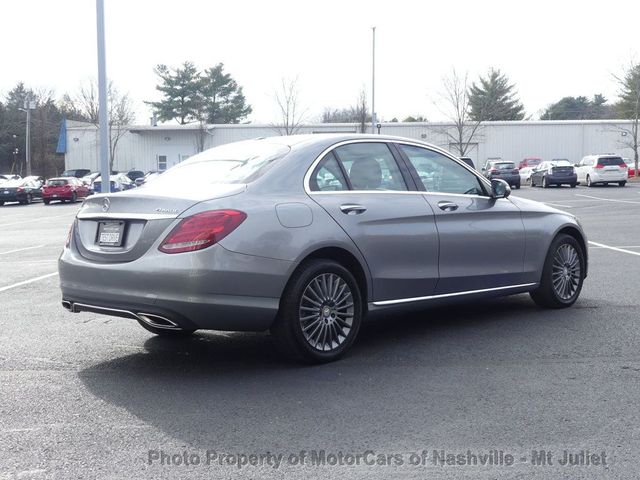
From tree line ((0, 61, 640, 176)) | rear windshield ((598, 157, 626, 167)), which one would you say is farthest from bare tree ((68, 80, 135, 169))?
rear windshield ((598, 157, 626, 167))

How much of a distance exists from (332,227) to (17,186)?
39892 mm

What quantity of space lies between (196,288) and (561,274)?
4078 millimetres

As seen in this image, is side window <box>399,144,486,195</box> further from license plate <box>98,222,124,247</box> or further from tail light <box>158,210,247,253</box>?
license plate <box>98,222,124,247</box>

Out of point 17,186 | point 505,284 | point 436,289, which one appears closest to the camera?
point 436,289

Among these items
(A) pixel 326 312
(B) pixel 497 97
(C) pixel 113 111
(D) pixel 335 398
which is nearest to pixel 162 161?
(C) pixel 113 111

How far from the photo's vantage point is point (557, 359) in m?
5.99

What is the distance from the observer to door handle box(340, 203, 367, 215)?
6.09m

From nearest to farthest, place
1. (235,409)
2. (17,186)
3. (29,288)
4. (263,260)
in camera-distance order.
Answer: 1. (235,409)
2. (263,260)
3. (29,288)
4. (17,186)

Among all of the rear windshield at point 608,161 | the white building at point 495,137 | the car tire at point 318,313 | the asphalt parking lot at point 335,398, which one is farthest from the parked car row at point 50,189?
the car tire at point 318,313

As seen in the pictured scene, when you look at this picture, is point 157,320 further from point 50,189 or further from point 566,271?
point 50,189

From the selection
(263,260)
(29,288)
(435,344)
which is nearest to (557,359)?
(435,344)

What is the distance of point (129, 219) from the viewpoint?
18.6 feet

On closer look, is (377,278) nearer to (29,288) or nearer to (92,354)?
(92,354)

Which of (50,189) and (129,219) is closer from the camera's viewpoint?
(129,219)
